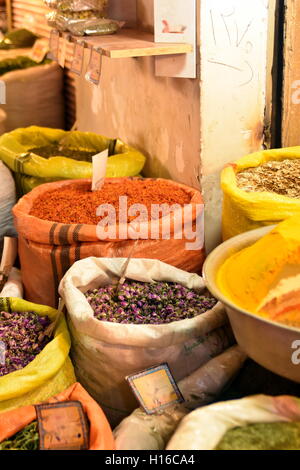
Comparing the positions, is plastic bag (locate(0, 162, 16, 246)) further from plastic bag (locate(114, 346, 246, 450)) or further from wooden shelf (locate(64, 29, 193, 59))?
plastic bag (locate(114, 346, 246, 450))

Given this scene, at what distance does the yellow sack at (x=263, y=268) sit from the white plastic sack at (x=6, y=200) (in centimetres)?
162

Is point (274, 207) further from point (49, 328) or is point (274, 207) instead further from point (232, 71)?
point (49, 328)

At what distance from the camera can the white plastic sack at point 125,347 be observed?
1747 mm

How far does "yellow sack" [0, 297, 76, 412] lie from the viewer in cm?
170

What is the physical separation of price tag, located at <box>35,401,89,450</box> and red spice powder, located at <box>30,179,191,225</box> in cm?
85

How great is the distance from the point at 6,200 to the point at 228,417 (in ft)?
6.09

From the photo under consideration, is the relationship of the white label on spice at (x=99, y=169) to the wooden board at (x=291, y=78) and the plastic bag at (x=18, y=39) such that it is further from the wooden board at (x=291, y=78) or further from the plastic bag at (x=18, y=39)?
the plastic bag at (x=18, y=39)

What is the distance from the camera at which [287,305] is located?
4.65 feet

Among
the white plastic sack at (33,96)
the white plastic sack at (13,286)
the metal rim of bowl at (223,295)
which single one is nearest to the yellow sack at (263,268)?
the metal rim of bowl at (223,295)

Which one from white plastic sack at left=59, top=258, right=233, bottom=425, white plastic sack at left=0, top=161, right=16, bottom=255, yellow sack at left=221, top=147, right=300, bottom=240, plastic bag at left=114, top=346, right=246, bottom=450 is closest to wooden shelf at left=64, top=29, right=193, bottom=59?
yellow sack at left=221, top=147, right=300, bottom=240

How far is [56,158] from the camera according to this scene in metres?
2.82

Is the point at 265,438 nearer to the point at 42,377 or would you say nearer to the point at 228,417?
the point at 228,417

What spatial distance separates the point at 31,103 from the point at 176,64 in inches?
77.6

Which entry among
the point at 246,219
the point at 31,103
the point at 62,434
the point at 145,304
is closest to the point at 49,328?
the point at 145,304
